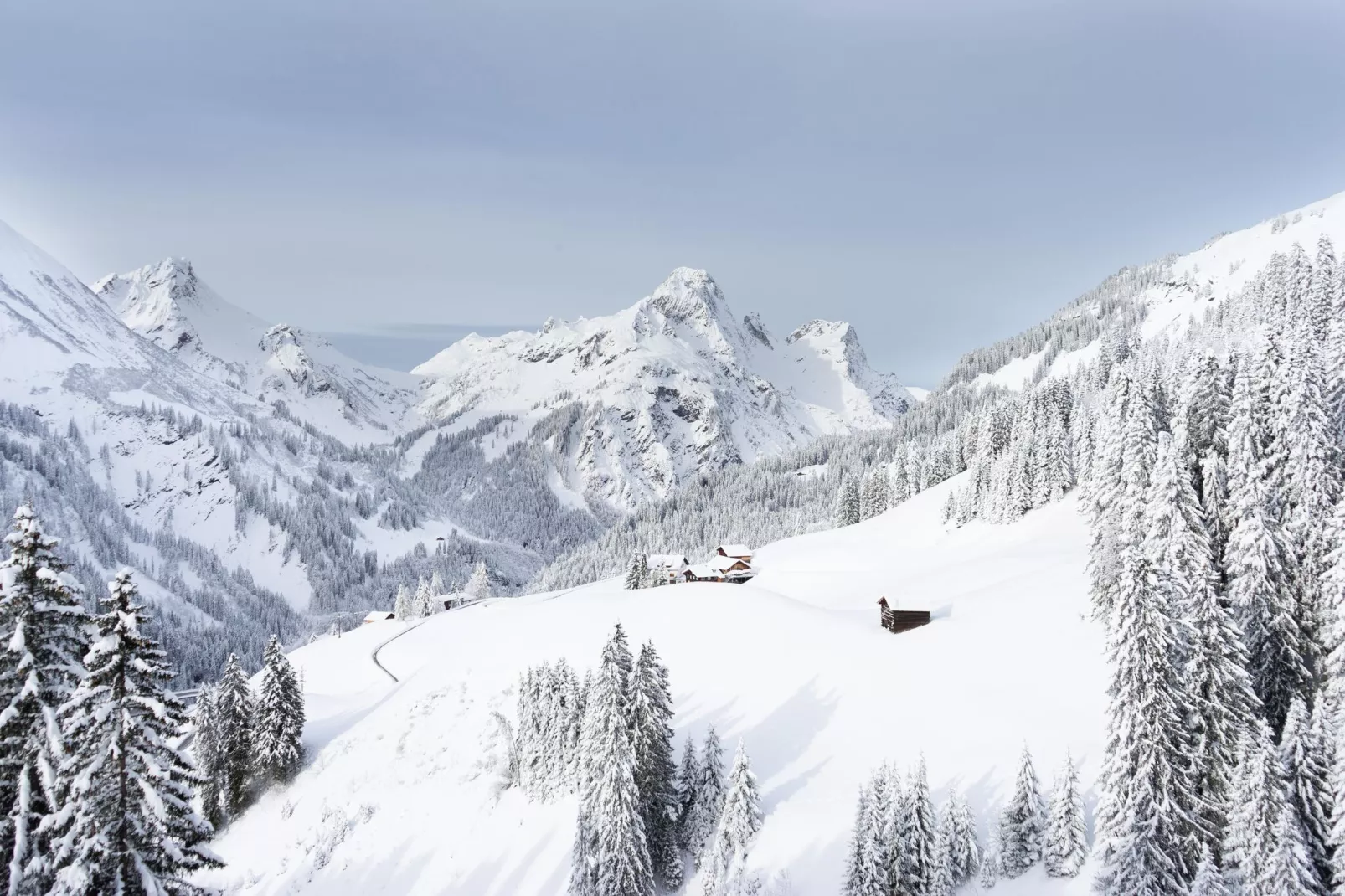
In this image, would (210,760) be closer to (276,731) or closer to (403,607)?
(276,731)

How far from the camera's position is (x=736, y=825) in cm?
3259

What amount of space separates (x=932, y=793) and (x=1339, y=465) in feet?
77.1

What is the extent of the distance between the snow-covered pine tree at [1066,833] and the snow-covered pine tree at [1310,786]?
656 cm

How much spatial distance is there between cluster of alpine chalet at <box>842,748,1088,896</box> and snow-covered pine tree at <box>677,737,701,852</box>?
28.6 ft

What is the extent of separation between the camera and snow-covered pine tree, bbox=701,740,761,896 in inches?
1266

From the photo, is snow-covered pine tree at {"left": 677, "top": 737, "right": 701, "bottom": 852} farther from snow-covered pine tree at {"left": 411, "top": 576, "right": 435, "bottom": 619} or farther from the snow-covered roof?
snow-covered pine tree at {"left": 411, "top": 576, "right": 435, "bottom": 619}

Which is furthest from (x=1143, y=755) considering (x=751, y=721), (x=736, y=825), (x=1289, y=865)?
(x=751, y=721)

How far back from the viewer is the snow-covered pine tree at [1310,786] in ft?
82.9

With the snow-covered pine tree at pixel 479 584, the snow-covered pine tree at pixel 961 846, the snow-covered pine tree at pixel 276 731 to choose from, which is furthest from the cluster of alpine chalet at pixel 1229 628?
the snow-covered pine tree at pixel 479 584

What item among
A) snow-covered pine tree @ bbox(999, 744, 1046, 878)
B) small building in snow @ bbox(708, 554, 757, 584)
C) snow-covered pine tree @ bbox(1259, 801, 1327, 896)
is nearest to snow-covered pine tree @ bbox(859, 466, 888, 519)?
small building in snow @ bbox(708, 554, 757, 584)

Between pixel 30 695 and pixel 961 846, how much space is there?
1154 inches

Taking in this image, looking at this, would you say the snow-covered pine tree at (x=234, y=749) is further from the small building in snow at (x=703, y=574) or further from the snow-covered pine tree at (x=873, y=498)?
the snow-covered pine tree at (x=873, y=498)

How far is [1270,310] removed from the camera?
91.4 metres

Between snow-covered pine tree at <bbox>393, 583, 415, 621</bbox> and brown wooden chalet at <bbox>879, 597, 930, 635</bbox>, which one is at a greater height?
brown wooden chalet at <bbox>879, 597, 930, 635</bbox>
